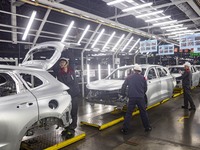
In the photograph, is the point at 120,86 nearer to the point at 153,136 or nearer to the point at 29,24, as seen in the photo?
the point at 153,136

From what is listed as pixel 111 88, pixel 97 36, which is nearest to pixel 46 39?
pixel 97 36

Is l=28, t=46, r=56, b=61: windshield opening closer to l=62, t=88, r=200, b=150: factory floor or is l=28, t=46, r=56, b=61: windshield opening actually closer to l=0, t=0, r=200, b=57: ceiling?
l=0, t=0, r=200, b=57: ceiling

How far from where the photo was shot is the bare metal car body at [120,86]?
559cm

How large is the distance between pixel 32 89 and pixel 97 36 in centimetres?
818

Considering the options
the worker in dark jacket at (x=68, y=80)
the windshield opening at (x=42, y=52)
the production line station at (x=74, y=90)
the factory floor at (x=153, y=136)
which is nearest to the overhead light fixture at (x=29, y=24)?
the production line station at (x=74, y=90)

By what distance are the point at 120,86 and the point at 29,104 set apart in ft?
9.98

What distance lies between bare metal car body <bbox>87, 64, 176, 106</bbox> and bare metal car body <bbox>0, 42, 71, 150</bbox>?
6.74ft

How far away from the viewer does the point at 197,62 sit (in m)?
21.2

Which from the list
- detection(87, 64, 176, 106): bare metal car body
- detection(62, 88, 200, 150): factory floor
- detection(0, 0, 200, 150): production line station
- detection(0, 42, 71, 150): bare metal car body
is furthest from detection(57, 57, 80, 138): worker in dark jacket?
detection(87, 64, 176, 106): bare metal car body

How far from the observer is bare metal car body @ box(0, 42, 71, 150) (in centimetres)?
275

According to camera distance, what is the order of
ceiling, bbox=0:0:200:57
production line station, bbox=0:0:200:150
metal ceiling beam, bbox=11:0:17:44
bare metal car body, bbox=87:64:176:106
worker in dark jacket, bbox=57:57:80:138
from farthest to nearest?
ceiling, bbox=0:0:200:57
metal ceiling beam, bbox=11:0:17:44
bare metal car body, bbox=87:64:176:106
worker in dark jacket, bbox=57:57:80:138
production line station, bbox=0:0:200:150

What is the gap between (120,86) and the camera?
5.53m

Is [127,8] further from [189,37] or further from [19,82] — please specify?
[189,37]

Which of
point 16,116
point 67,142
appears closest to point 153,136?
point 67,142
